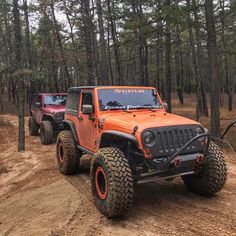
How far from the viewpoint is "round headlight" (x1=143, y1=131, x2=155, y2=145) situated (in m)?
6.18

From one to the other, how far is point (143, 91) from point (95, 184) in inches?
99.8

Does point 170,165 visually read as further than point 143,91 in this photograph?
No

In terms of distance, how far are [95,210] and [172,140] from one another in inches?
73.9

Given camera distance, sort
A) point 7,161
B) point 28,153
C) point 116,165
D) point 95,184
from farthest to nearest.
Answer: point 28,153
point 7,161
point 95,184
point 116,165

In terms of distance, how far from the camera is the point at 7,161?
12.1m

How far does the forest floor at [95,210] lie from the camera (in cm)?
585

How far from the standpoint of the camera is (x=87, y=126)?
827 cm

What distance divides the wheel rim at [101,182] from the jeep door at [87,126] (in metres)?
1.25

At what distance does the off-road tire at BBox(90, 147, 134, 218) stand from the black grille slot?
59 centimetres

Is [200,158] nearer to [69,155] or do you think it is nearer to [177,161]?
[177,161]

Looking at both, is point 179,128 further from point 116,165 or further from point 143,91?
point 143,91

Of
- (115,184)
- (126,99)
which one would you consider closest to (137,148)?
(115,184)

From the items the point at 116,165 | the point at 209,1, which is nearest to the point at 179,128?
the point at 116,165

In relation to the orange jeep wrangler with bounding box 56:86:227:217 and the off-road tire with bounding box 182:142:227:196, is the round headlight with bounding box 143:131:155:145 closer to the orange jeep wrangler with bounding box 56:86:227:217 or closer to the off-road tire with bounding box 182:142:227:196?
the orange jeep wrangler with bounding box 56:86:227:217
